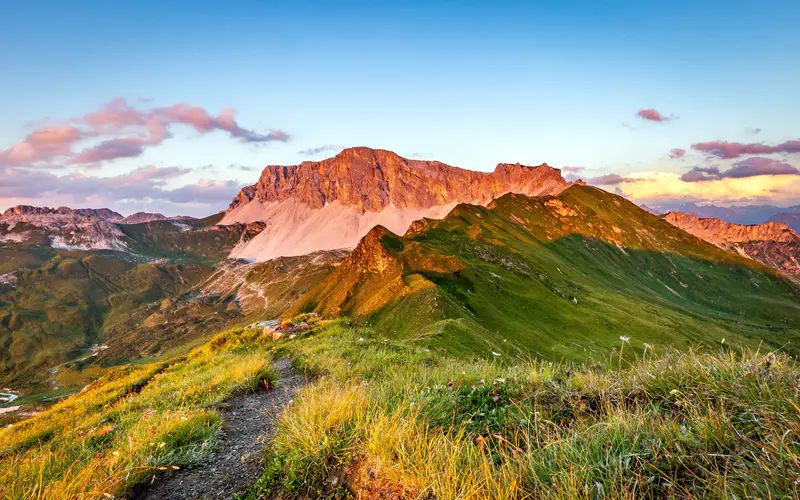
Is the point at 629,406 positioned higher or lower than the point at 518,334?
higher

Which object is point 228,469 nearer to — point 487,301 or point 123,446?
point 123,446

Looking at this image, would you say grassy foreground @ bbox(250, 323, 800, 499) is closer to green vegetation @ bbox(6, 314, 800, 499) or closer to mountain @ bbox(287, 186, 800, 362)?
green vegetation @ bbox(6, 314, 800, 499)

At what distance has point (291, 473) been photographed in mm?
4805

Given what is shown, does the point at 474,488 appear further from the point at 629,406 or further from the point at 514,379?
the point at 514,379

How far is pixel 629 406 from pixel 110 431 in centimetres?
981

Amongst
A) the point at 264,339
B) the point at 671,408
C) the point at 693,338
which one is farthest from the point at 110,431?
the point at 693,338

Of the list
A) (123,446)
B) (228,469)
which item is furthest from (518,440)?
(123,446)

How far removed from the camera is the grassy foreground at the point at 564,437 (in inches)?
127

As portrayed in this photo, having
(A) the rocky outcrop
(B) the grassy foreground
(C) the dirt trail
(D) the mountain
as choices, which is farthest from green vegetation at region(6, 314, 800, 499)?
(A) the rocky outcrop

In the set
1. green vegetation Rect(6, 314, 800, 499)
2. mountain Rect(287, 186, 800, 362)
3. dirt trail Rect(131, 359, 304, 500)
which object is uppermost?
green vegetation Rect(6, 314, 800, 499)

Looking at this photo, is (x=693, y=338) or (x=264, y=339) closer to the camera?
(x=264, y=339)

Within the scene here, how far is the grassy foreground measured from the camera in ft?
10.6

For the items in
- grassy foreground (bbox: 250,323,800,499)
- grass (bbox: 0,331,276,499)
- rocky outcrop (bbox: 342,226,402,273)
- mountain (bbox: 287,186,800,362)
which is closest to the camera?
grassy foreground (bbox: 250,323,800,499)

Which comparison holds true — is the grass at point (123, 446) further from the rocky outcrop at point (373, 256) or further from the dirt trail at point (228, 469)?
the rocky outcrop at point (373, 256)
